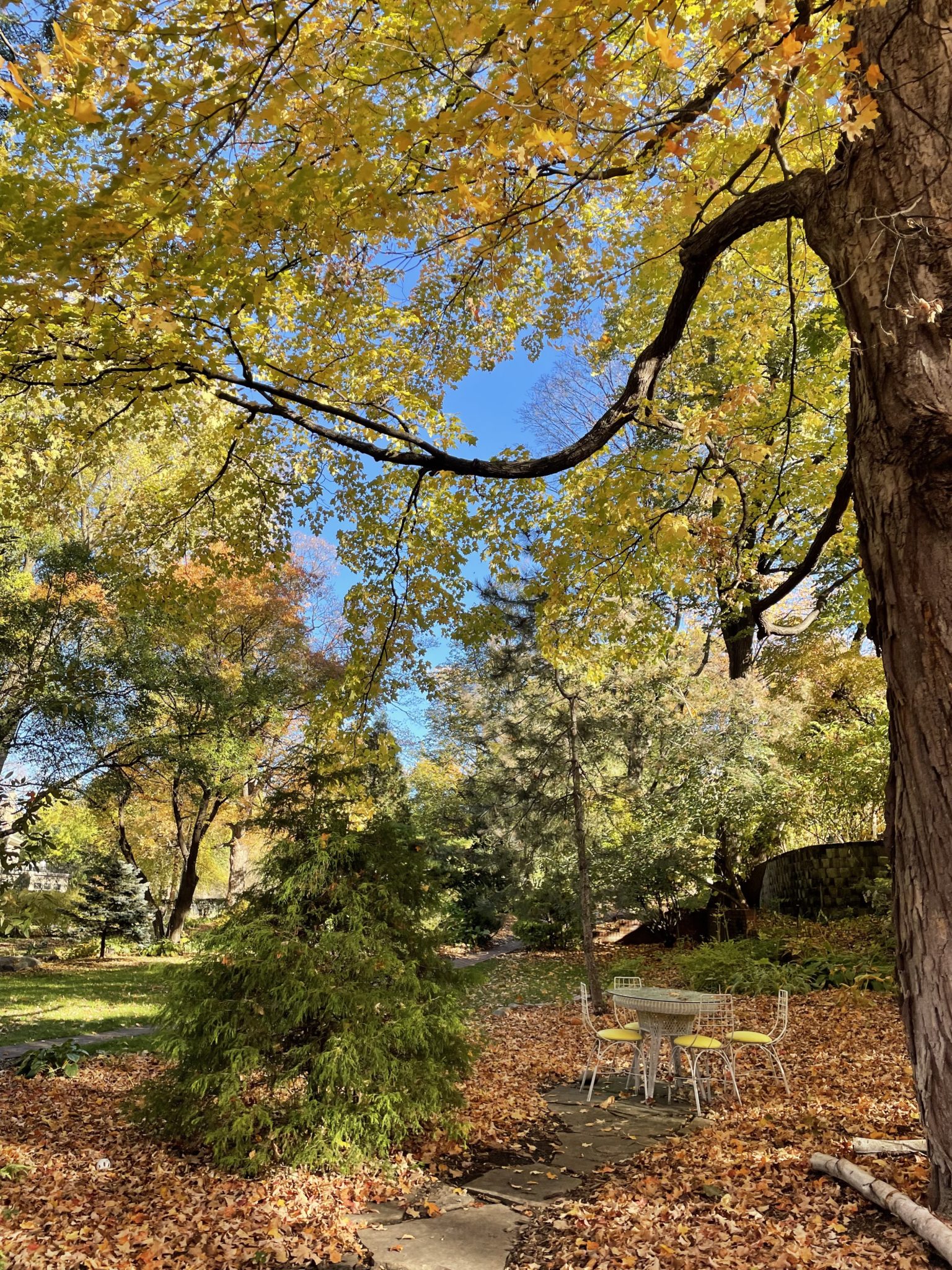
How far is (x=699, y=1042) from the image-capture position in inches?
222

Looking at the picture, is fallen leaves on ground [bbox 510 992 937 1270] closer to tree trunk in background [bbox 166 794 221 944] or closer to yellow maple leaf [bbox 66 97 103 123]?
yellow maple leaf [bbox 66 97 103 123]

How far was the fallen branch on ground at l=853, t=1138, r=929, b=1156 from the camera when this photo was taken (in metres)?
3.48

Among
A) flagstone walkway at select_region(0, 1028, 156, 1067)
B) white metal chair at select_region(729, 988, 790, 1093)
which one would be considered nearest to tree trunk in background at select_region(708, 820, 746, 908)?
white metal chair at select_region(729, 988, 790, 1093)

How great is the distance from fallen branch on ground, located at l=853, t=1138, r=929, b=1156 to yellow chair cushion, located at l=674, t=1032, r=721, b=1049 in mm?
2008

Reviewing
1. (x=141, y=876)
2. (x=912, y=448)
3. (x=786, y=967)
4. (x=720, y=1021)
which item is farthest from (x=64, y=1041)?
(x=141, y=876)

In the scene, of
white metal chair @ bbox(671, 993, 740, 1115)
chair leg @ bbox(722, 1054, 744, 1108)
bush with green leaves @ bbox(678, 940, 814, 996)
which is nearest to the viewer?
chair leg @ bbox(722, 1054, 744, 1108)

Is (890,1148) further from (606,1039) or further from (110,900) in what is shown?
(110,900)

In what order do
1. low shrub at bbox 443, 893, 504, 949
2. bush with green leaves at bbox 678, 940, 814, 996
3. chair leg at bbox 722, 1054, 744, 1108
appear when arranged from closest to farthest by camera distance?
chair leg at bbox 722, 1054, 744, 1108 < bush with green leaves at bbox 678, 940, 814, 996 < low shrub at bbox 443, 893, 504, 949

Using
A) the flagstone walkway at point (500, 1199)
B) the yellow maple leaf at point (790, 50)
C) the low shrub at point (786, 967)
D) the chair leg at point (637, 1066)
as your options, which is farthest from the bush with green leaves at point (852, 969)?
the yellow maple leaf at point (790, 50)

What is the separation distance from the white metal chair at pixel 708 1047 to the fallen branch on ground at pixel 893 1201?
76.8 inches

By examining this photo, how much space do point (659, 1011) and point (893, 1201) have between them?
9.39 ft

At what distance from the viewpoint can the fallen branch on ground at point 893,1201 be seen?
2.67m

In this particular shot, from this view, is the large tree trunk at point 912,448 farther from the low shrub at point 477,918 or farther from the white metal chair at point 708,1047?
the low shrub at point 477,918

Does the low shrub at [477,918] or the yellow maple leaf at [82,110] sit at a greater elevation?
the yellow maple leaf at [82,110]
